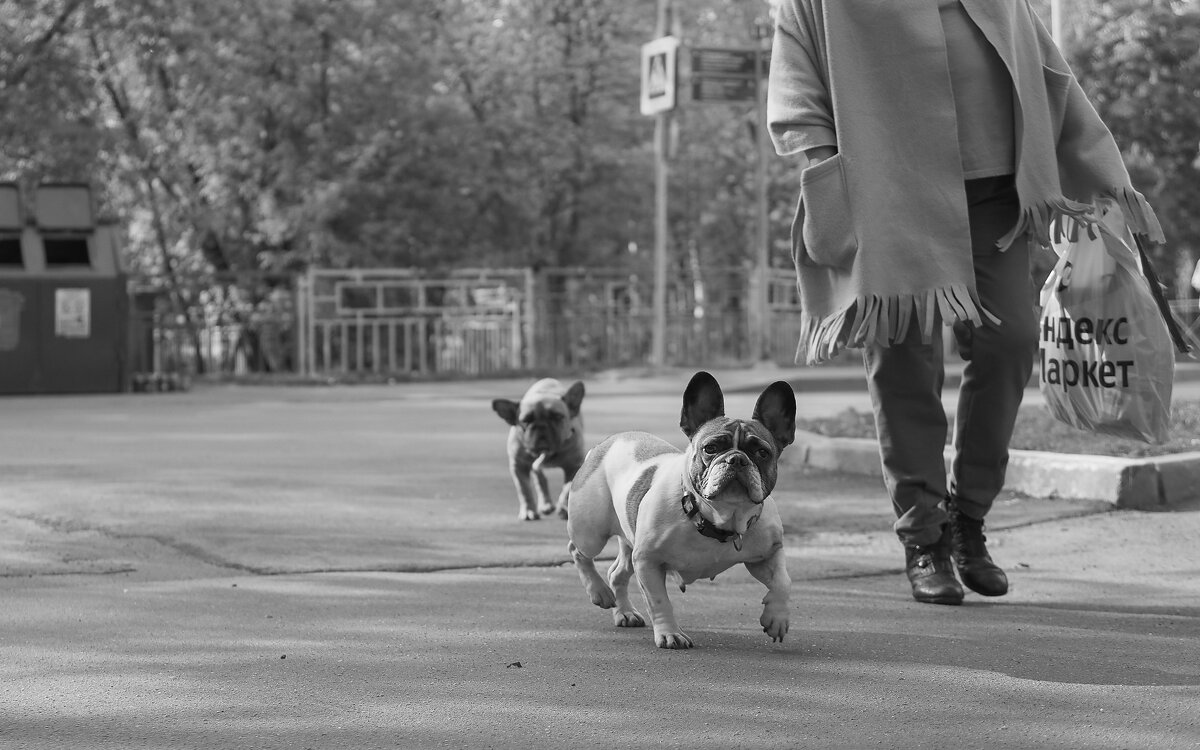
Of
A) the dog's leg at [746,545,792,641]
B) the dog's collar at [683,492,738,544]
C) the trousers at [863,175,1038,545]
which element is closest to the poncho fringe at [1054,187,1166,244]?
the trousers at [863,175,1038,545]

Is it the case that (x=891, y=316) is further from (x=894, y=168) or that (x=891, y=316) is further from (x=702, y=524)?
(x=702, y=524)

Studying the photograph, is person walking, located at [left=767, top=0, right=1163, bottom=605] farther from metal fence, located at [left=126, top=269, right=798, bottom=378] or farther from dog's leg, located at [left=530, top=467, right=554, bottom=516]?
metal fence, located at [left=126, top=269, right=798, bottom=378]

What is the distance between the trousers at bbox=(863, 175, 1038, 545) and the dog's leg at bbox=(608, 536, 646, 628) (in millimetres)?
832

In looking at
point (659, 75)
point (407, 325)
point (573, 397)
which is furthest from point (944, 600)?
point (407, 325)

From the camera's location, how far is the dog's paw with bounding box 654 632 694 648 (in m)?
4.07

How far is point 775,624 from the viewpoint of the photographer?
3.97 meters

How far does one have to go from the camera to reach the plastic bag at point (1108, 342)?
4797mm

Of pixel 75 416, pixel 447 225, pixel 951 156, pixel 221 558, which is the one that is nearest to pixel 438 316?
pixel 447 225

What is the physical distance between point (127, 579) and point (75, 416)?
8.68 meters

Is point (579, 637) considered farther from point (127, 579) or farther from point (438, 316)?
point (438, 316)

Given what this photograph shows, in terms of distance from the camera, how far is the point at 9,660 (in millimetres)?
4008

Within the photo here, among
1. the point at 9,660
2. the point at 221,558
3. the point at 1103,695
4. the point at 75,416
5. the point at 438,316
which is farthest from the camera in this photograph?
the point at 438,316

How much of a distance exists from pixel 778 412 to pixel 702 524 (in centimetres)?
38

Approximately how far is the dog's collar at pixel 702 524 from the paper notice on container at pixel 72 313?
577 inches
